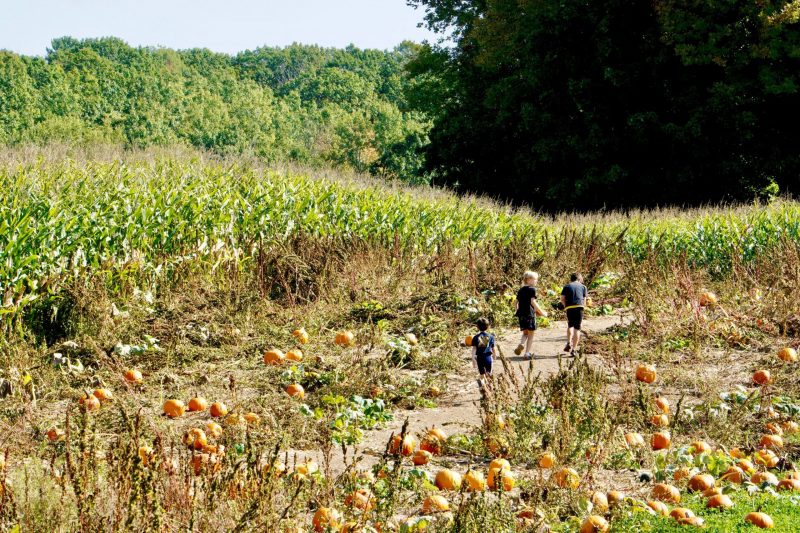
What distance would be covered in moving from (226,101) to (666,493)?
3971 inches

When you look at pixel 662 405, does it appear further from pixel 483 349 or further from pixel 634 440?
pixel 483 349

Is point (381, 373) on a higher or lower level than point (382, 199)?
lower

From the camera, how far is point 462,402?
6.65 m

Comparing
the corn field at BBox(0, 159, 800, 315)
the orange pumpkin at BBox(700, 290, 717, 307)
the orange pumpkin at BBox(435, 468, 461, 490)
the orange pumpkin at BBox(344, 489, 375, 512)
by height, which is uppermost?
the corn field at BBox(0, 159, 800, 315)

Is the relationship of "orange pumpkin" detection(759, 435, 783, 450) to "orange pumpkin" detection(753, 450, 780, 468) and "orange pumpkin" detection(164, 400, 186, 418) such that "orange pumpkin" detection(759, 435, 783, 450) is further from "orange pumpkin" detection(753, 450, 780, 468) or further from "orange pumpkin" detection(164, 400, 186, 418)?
"orange pumpkin" detection(164, 400, 186, 418)

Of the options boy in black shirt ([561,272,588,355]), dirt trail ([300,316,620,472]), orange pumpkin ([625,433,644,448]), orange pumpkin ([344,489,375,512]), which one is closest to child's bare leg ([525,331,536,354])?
dirt trail ([300,316,620,472])

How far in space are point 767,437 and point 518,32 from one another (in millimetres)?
24011

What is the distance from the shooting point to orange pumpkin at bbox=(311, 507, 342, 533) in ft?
10.9

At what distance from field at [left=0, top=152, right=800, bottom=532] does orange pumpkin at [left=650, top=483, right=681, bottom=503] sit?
0.02 meters

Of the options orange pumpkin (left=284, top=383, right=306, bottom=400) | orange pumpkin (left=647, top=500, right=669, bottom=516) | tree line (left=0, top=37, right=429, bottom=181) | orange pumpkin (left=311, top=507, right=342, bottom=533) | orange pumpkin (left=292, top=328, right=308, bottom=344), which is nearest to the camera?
orange pumpkin (left=311, top=507, right=342, bottom=533)

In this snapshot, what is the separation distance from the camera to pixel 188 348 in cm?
778

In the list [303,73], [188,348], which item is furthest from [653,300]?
[303,73]

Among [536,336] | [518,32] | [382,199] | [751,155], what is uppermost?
[518,32]

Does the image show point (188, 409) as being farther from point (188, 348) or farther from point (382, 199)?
point (382, 199)
